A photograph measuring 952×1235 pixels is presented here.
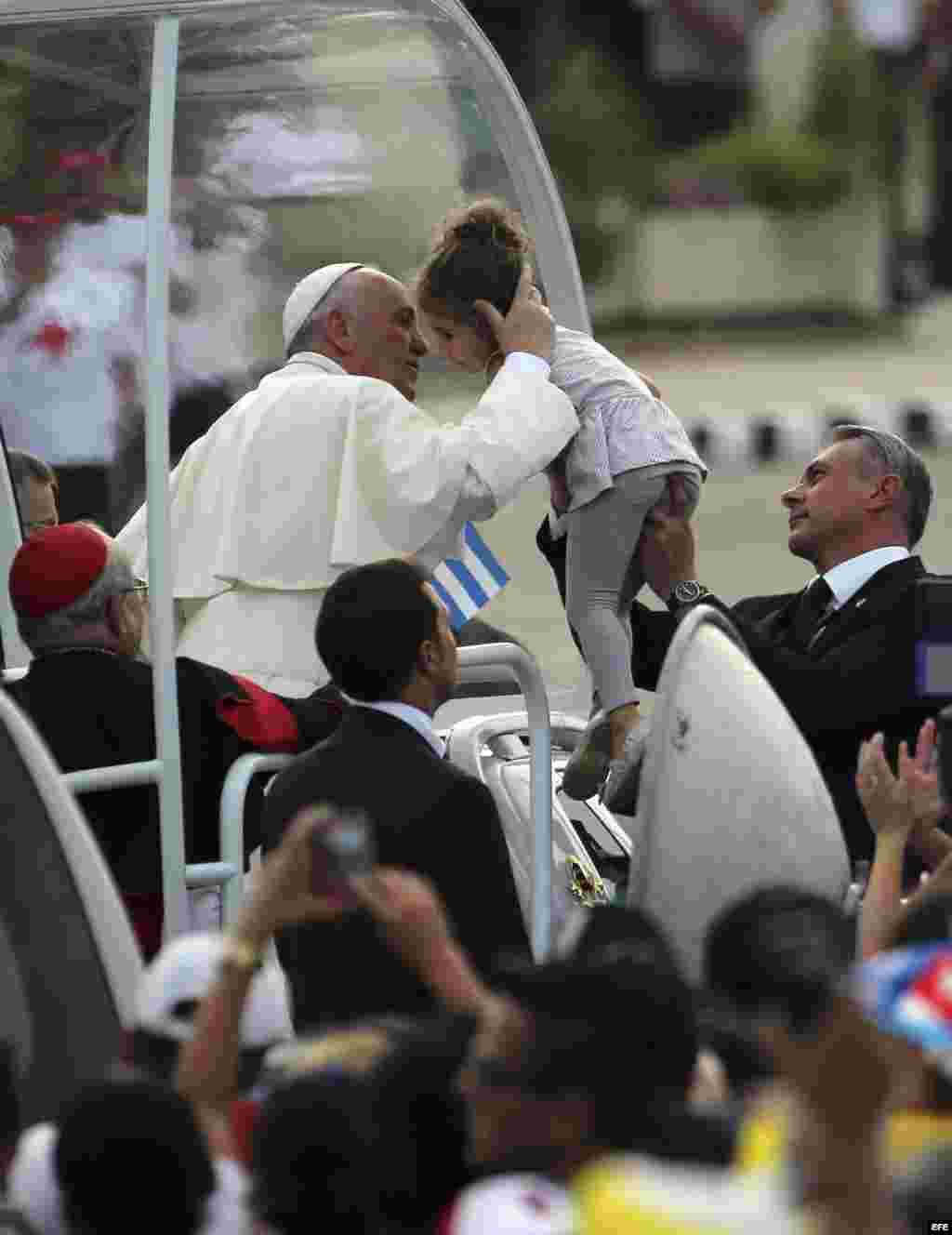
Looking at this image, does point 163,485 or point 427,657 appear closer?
point 427,657

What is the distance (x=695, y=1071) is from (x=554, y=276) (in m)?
3.15

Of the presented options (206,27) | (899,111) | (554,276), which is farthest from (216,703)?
(899,111)

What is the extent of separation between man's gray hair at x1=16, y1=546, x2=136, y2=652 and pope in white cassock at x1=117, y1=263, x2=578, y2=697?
65 cm

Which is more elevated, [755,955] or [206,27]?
[206,27]

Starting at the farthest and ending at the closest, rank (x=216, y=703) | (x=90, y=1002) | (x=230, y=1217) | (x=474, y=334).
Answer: (x=474, y=334) → (x=216, y=703) → (x=90, y=1002) → (x=230, y=1217)

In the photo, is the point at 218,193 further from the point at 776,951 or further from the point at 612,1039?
the point at 612,1039

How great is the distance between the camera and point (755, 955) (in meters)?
2.61

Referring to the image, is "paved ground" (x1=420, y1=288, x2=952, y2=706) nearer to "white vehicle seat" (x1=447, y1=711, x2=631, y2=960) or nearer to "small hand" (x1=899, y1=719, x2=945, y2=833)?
"white vehicle seat" (x1=447, y1=711, x2=631, y2=960)

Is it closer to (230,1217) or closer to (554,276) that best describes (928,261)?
(554,276)

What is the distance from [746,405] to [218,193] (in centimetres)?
1440

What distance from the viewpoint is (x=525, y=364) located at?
4.41 m

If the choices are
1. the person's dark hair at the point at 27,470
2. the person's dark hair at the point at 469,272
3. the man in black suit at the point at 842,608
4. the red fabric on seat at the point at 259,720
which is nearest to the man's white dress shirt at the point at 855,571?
the man in black suit at the point at 842,608

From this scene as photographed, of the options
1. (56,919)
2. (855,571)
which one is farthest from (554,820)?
(56,919)

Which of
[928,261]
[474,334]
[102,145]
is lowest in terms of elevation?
[928,261]
